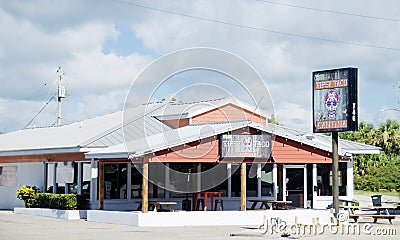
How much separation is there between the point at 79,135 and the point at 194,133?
6928 millimetres

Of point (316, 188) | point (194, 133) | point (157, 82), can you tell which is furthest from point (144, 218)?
point (316, 188)

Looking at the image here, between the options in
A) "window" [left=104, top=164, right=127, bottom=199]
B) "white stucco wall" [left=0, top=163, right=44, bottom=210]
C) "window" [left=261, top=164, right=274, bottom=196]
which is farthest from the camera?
"white stucco wall" [left=0, top=163, right=44, bottom=210]

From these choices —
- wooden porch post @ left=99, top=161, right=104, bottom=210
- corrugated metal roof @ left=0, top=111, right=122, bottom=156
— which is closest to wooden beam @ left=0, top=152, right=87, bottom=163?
corrugated metal roof @ left=0, top=111, right=122, bottom=156

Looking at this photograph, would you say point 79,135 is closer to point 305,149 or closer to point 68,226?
point 68,226

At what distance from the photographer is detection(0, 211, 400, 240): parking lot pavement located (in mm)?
20266

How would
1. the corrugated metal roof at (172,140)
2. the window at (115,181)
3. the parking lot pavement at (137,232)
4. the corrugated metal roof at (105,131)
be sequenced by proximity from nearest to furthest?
the parking lot pavement at (137,232)
the corrugated metal roof at (172,140)
the window at (115,181)
the corrugated metal roof at (105,131)

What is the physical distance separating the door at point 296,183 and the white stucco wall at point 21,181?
11077 millimetres

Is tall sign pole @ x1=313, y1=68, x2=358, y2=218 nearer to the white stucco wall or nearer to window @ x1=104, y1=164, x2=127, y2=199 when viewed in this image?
window @ x1=104, y1=164, x2=127, y2=199

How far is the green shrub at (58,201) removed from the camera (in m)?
28.4

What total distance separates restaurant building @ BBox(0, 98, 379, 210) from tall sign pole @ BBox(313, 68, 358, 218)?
10.7 feet

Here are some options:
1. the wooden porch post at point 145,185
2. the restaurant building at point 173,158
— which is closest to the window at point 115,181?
the restaurant building at point 173,158

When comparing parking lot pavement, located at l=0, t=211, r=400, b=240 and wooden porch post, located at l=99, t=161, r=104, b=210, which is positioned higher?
wooden porch post, located at l=99, t=161, r=104, b=210

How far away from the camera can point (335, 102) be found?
23.4m

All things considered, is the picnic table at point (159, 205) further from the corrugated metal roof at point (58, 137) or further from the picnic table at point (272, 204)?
the corrugated metal roof at point (58, 137)
